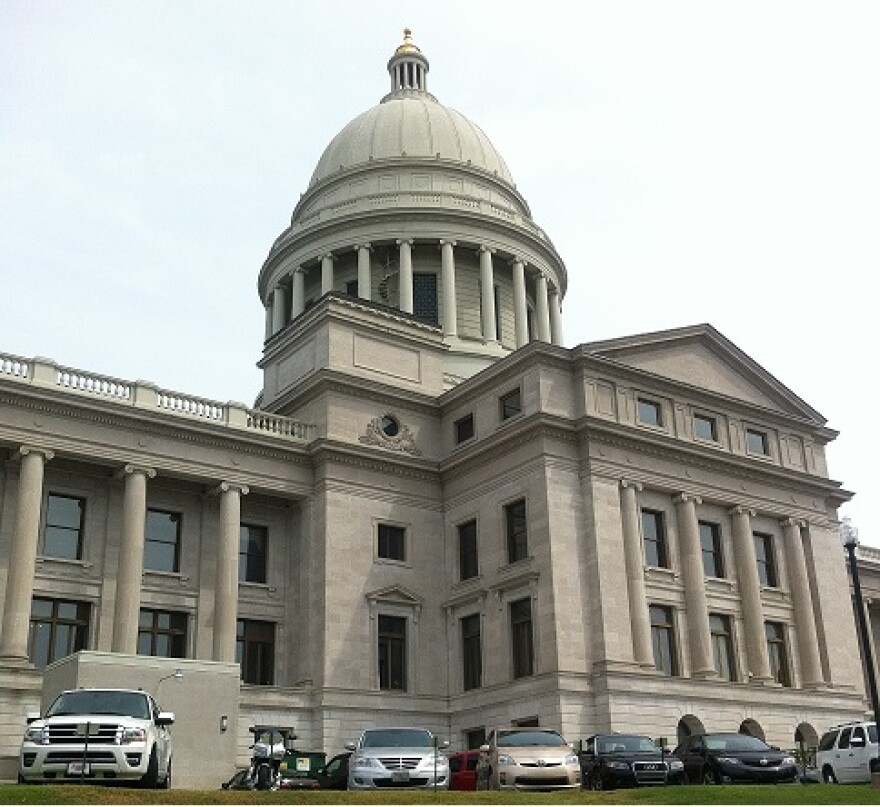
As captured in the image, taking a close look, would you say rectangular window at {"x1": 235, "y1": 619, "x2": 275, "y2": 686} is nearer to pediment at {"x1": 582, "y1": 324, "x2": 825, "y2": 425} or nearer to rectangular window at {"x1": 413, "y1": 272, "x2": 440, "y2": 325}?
pediment at {"x1": 582, "y1": 324, "x2": 825, "y2": 425}

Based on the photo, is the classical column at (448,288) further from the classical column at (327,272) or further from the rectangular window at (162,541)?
the rectangular window at (162,541)

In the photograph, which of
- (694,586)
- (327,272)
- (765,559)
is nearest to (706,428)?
(765,559)

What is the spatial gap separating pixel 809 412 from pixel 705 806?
33088 millimetres

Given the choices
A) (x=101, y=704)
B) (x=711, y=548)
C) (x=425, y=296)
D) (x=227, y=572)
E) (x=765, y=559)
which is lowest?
(x=101, y=704)

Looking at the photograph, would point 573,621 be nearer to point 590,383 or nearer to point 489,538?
point 489,538

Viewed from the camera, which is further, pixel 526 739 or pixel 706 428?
pixel 706 428

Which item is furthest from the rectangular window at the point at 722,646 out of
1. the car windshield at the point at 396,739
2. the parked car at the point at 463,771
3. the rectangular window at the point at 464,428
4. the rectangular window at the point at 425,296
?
the rectangular window at the point at 425,296

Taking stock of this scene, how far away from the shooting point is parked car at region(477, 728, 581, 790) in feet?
85.3

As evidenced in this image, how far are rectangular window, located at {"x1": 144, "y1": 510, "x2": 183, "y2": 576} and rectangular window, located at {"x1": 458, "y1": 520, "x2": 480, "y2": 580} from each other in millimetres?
11134

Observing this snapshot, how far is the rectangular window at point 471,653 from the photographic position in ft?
141

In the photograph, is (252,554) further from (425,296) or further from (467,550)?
(425,296)

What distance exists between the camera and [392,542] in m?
45.2

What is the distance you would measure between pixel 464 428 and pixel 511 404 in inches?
127

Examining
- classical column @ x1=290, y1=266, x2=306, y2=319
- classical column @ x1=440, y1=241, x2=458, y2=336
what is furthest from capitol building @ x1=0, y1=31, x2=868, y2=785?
classical column @ x1=290, y1=266, x2=306, y2=319
